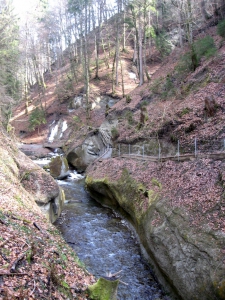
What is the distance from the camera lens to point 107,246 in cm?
1174

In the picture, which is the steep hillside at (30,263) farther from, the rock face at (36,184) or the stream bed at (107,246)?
the rock face at (36,184)

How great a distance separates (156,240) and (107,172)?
375 inches

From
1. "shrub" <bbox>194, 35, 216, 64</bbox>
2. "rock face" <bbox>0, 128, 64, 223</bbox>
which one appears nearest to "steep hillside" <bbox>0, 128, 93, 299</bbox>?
"rock face" <bbox>0, 128, 64, 223</bbox>

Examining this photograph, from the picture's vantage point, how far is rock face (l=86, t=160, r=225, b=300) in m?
7.19

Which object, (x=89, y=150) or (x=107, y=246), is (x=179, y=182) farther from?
(x=89, y=150)

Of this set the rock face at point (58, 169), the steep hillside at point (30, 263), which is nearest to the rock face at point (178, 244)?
the steep hillside at point (30, 263)

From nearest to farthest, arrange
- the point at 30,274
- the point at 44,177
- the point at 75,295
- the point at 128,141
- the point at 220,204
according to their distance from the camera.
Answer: the point at 30,274 < the point at 75,295 < the point at 220,204 < the point at 44,177 < the point at 128,141

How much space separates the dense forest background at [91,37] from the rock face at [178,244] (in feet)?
49.7

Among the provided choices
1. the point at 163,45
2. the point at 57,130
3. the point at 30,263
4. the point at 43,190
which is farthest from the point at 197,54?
the point at 57,130

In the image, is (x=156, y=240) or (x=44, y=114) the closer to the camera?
(x=156, y=240)

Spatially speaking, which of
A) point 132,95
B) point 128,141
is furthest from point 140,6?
point 128,141

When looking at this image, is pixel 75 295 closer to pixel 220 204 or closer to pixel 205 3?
pixel 220 204

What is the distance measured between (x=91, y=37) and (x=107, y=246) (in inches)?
2153

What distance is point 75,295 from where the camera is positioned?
5.75 meters
